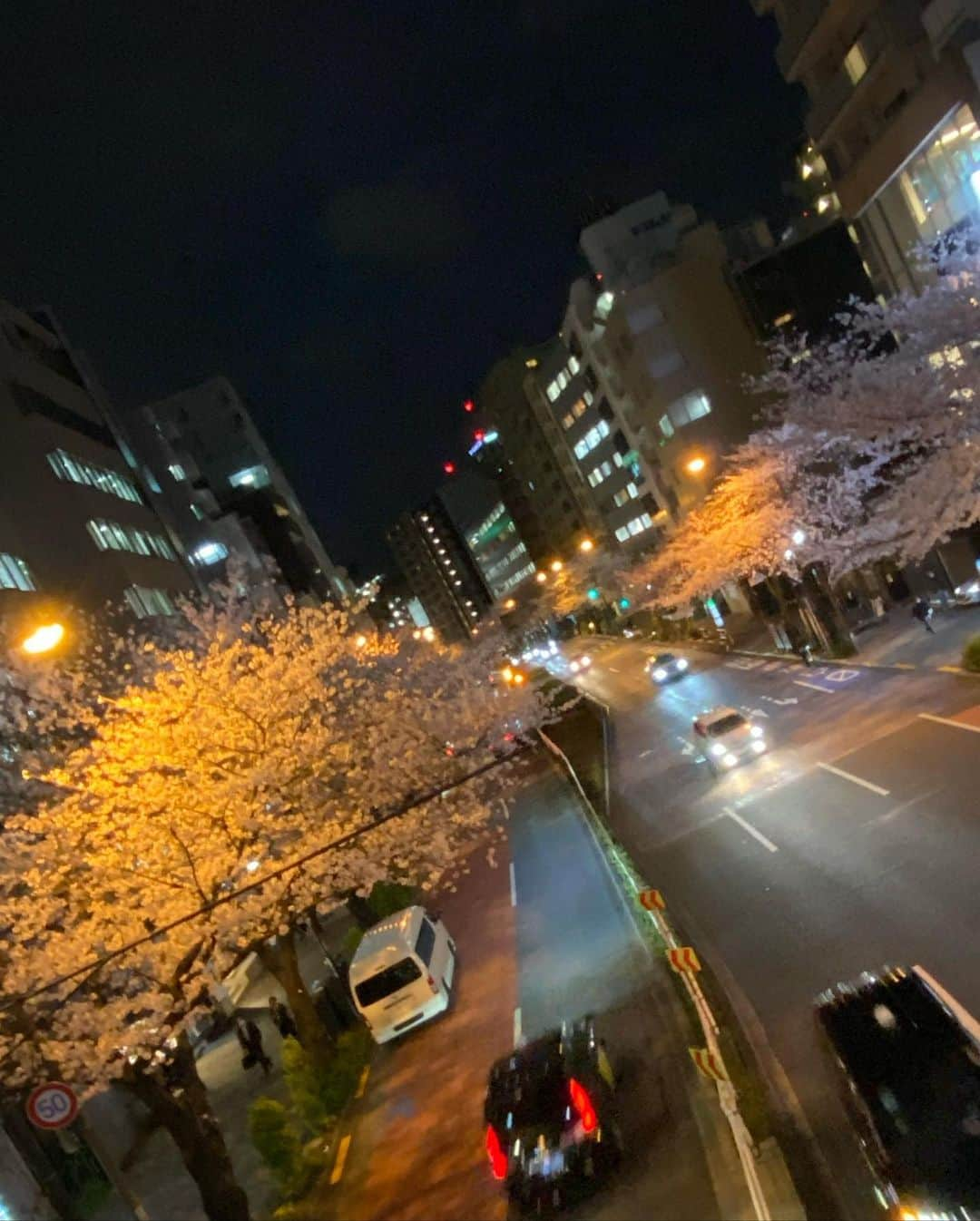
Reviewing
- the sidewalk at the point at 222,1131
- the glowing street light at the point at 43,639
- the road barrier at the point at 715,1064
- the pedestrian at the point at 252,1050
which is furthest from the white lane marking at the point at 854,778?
the glowing street light at the point at 43,639

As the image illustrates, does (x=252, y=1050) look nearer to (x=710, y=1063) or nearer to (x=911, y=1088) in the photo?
(x=710, y=1063)

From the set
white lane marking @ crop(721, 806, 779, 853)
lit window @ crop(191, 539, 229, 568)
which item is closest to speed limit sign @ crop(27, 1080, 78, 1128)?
white lane marking @ crop(721, 806, 779, 853)

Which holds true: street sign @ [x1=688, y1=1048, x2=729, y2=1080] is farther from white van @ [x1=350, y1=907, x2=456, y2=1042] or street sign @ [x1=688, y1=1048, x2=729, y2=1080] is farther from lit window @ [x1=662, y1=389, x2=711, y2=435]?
lit window @ [x1=662, y1=389, x2=711, y2=435]

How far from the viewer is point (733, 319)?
59312 mm

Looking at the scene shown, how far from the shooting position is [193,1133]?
12.2 m

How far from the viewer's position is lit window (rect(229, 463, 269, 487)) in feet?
312

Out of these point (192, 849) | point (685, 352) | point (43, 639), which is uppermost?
point (685, 352)

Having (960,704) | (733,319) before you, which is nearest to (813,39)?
(733,319)

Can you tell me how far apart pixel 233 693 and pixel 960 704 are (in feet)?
55.8

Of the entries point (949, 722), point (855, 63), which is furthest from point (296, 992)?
point (855, 63)

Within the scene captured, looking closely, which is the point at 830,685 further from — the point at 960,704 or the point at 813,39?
the point at 813,39

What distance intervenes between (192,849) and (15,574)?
646 inches

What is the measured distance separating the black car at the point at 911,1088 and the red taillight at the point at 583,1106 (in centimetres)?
345

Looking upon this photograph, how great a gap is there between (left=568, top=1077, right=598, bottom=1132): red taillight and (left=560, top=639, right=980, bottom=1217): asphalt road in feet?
7.54
